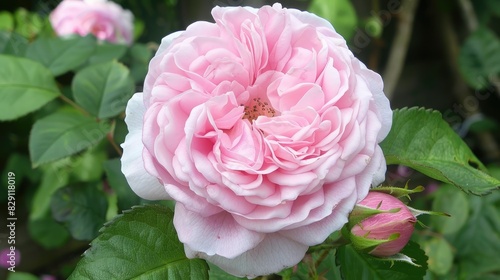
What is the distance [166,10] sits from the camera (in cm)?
157

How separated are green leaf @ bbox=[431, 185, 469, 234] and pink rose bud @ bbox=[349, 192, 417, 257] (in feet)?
2.41

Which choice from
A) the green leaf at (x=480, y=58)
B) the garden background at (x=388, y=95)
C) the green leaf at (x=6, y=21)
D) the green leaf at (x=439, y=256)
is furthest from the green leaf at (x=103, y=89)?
the green leaf at (x=480, y=58)

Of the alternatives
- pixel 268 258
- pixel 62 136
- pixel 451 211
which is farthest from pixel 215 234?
pixel 451 211

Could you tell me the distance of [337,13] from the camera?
127cm

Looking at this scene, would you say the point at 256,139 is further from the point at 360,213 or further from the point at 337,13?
the point at 337,13

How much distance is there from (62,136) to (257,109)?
38cm

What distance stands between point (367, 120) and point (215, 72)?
0.13 metres

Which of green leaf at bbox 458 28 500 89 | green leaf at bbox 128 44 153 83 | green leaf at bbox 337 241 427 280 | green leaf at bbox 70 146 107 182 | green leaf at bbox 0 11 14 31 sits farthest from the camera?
green leaf at bbox 458 28 500 89

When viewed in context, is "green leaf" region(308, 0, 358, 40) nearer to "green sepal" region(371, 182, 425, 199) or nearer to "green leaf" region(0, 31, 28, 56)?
"green leaf" region(0, 31, 28, 56)

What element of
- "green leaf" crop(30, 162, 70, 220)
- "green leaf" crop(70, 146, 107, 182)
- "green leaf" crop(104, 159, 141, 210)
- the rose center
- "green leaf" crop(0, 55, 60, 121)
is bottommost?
"green leaf" crop(30, 162, 70, 220)

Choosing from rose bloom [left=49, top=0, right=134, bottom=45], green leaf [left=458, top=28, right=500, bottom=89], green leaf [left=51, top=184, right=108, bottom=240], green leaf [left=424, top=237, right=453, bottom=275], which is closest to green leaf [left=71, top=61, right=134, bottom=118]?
green leaf [left=51, top=184, right=108, bottom=240]

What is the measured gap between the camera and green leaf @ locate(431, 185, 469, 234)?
1.17 meters

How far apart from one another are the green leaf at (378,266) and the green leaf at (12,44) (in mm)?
631

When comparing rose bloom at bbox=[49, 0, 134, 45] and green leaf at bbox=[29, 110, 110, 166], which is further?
rose bloom at bbox=[49, 0, 134, 45]
